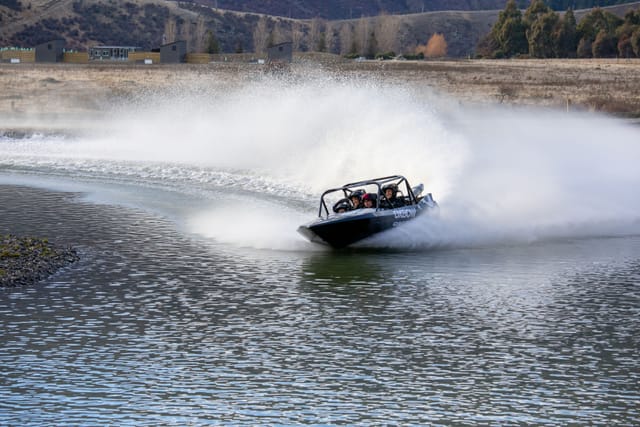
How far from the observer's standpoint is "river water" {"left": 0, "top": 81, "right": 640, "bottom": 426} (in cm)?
1677

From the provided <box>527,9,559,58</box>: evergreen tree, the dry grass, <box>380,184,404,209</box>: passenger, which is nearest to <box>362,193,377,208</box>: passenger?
<box>380,184,404,209</box>: passenger

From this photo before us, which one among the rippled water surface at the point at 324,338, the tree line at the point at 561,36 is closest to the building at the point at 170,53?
the tree line at the point at 561,36

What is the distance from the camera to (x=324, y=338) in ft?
65.9

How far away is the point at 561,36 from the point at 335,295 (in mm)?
157208

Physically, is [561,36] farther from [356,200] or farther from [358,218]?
[358,218]

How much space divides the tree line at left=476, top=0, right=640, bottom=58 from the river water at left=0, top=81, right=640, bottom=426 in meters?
121

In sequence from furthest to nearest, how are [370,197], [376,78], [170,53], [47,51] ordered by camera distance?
[170,53]
[47,51]
[376,78]
[370,197]

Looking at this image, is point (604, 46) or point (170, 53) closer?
point (170, 53)

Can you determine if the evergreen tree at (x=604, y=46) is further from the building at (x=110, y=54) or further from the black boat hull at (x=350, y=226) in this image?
the black boat hull at (x=350, y=226)

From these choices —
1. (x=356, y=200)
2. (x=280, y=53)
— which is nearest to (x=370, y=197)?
(x=356, y=200)

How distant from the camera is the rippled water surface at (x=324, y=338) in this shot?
16375 millimetres

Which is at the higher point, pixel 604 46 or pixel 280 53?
pixel 604 46

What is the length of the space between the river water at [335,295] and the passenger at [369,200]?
0.97m

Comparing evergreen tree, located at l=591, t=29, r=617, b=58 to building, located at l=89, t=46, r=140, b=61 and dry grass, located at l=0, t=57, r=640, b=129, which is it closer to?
dry grass, located at l=0, t=57, r=640, b=129
